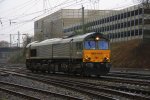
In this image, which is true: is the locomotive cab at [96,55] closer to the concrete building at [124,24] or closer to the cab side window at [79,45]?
the cab side window at [79,45]

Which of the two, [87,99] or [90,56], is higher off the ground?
[90,56]

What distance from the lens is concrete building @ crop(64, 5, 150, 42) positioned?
62.4 metres

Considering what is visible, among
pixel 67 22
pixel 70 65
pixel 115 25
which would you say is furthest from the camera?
pixel 67 22

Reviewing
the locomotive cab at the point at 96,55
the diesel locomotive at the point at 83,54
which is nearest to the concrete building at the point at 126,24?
the diesel locomotive at the point at 83,54

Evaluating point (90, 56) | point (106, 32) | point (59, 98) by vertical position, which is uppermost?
point (106, 32)

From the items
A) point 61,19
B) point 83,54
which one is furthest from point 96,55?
point 61,19

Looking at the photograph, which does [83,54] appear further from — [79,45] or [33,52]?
[33,52]

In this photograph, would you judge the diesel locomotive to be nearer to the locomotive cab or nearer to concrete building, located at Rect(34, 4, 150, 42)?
the locomotive cab

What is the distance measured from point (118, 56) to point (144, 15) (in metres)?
7.95

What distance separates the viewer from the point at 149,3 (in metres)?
46.5

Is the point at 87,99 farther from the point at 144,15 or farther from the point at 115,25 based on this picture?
the point at 115,25

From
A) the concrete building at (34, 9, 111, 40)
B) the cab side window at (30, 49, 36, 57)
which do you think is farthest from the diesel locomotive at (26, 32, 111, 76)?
the concrete building at (34, 9, 111, 40)

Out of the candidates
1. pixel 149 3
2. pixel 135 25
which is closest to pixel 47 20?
pixel 135 25

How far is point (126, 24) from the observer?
69.4 metres
